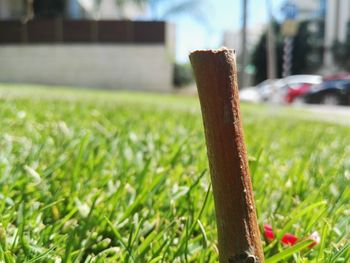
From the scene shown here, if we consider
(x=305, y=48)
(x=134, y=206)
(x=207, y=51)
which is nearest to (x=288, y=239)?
(x=134, y=206)

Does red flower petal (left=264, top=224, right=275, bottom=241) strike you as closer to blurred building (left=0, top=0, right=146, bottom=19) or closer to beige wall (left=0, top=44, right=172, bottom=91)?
beige wall (left=0, top=44, right=172, bottom=91)

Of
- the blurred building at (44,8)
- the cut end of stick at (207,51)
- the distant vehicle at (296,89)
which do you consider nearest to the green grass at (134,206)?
the cut end of stick at (207,51)

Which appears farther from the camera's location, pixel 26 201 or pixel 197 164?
pixel 197 164

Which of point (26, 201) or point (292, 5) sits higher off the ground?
point (292, 5)

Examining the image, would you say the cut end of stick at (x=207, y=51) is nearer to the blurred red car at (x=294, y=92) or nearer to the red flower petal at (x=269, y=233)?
the red flower petal at (x=269, y=233)

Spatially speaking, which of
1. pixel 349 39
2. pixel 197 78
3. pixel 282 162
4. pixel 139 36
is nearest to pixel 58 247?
pixel 197 78

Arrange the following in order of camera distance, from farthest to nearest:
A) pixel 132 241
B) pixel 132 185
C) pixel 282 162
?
pixel 282 162, pixel 132 185, pixel 132 241

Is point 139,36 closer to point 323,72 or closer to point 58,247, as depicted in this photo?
point 323,72
